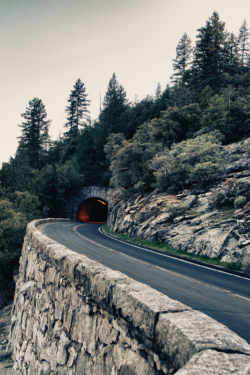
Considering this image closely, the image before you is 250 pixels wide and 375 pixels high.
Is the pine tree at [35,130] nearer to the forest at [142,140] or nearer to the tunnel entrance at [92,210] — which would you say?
the forest at [142,140]

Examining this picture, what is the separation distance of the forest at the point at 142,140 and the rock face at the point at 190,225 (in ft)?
6.82

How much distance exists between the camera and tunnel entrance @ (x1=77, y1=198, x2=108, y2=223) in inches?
1945

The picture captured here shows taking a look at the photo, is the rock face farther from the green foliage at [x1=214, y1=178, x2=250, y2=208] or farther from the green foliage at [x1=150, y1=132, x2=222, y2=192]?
the green foliage at [x1=150, y1=132, x2=222, y2=192]

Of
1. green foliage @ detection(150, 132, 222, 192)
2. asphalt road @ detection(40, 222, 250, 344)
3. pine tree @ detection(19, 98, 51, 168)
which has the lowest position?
asphalt road @ detection(40, 222, 250, 344)

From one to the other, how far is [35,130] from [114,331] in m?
66.4

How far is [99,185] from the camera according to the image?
46.2 meters

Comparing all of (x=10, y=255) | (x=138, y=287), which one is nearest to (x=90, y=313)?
(x=138, y=287)

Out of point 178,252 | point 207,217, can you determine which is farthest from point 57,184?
point 178,252

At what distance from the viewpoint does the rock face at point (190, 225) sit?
11.1 m

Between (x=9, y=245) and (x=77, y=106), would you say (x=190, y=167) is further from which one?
(x=77, y=106)

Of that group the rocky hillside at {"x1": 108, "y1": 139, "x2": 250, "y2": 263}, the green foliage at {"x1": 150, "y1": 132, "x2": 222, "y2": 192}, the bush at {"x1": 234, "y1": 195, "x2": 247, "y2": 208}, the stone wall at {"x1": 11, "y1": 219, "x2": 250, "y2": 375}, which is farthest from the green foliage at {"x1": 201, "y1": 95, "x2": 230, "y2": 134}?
the stone wall at {"x1": 11, "y1": 219, "x2": 250, "y2": 375}

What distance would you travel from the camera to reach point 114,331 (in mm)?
3320

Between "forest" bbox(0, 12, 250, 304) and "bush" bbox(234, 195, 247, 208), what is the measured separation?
4.55m

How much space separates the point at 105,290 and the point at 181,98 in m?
40.1
